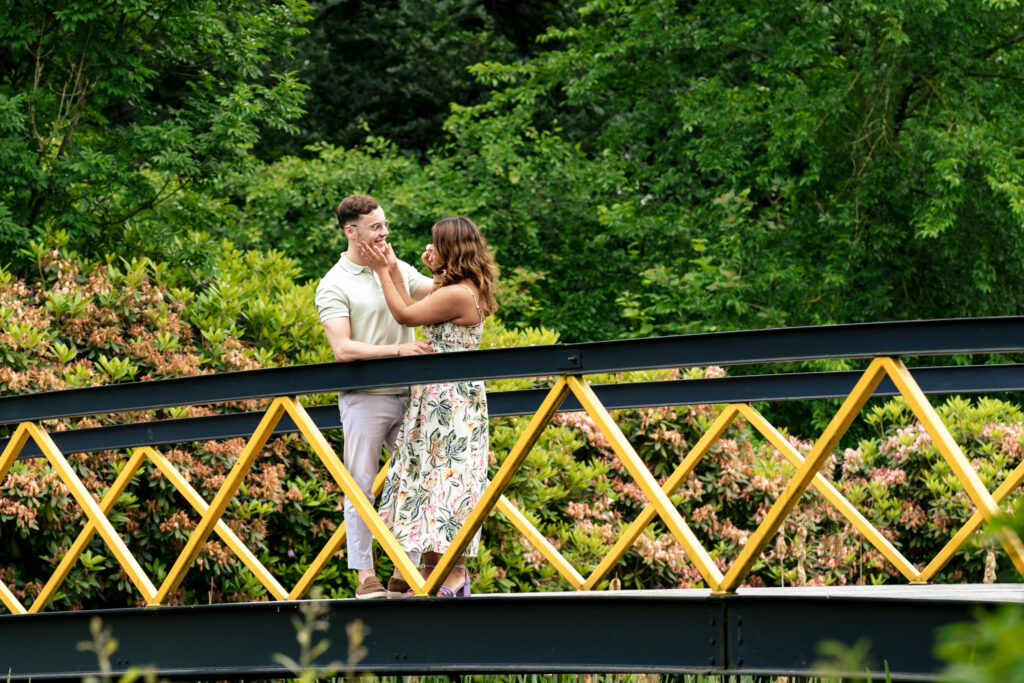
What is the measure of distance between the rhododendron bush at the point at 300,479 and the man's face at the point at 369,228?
299cm

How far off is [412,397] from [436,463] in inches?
11.5

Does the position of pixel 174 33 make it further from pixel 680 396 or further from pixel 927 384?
pixel 927 384

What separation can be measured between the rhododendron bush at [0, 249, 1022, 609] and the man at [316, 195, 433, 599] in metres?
2.45

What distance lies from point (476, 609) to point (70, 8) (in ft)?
22.6

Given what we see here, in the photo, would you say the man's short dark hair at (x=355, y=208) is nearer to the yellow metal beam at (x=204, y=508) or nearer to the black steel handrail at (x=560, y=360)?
the black steel handrail at (x=560, y=360)

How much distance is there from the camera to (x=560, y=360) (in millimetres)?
4109

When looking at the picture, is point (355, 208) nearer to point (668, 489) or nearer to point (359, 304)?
point (359, 304)

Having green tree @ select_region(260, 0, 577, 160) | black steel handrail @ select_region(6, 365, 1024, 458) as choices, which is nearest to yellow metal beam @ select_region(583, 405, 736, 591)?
black steel handrail @ select_region(6, 365, 1024, 458)

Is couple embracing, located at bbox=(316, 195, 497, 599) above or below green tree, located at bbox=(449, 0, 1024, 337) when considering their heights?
below

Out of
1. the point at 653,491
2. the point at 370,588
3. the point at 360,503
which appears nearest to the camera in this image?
the point at 653,491

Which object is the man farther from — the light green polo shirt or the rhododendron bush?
the rhododendron bush

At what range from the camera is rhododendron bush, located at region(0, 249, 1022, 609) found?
703cm

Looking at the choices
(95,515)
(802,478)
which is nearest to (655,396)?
(802,478)

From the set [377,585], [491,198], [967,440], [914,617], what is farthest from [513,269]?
[914,617]
